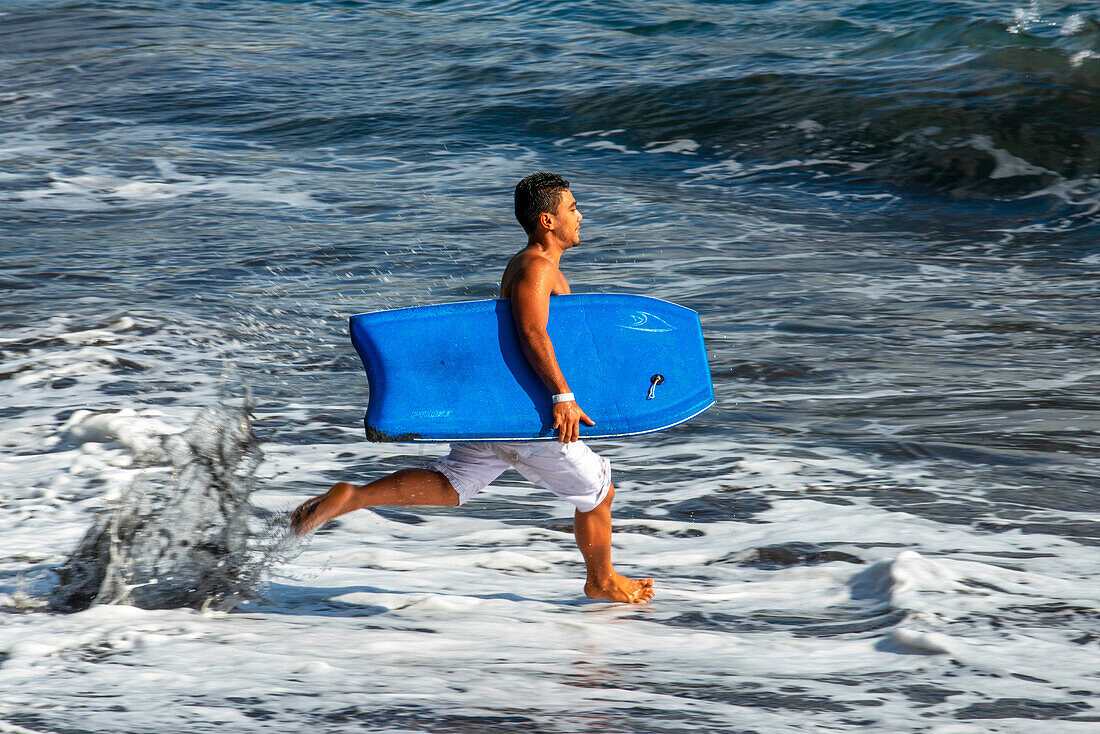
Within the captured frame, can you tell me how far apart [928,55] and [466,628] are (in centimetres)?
1468

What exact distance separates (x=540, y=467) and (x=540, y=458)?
4cm

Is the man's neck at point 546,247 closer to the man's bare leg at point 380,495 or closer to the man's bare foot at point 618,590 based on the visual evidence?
the man's bare leg at point 380,495

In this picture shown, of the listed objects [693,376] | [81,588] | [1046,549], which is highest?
[693,376]

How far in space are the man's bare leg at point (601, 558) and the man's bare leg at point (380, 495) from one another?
42cm

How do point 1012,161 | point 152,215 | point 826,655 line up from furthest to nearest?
point 1012,161 < point 152,215 < point 826,655

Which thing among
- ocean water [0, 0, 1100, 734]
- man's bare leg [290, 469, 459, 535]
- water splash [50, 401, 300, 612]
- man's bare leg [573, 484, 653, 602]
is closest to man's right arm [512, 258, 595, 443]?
man's bare leg [573, 484, 653, 602]

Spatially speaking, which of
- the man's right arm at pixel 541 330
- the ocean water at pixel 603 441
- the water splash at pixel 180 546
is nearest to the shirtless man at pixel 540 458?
the man's right arm at pixel 541 330

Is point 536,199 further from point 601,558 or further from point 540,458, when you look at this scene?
point 601,558

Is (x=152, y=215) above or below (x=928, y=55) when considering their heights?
below

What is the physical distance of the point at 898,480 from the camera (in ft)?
15.7

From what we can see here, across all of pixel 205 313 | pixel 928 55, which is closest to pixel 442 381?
pixel 205 313

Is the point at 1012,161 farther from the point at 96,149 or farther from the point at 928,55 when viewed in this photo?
the point at 96,149

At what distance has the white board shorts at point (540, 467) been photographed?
11.3 ft

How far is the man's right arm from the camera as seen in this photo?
338cm
